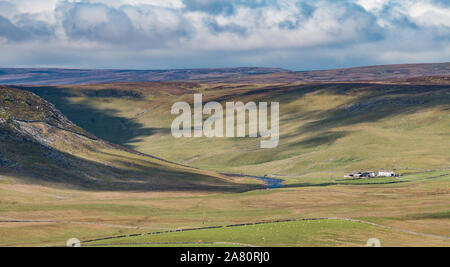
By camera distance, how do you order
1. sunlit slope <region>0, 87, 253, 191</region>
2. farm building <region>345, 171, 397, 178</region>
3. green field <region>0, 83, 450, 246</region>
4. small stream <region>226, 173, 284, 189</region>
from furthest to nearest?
farm building <region>345, 171, 397, 178</region> < small stream <region>226, 173, 284, 189</region> < sunlit slope <region>0, 87, 253, 191</region> < green field <region>0, 83, 450, 246</region>

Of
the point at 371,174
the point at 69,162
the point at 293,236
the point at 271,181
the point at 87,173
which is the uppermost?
the point at 293,236

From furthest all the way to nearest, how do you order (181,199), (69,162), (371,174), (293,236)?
(371,174) < (69,162) < (181,199) < (293,236)

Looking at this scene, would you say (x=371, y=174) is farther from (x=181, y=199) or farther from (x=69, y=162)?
(x=69, y=162)

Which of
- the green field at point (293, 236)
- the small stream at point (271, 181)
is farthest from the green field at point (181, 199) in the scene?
the small stream at point (271, 181)

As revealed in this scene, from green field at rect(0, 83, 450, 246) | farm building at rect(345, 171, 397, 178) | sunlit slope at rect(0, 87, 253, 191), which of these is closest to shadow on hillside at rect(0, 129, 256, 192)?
sunlit slope at rect(0, 87, 253, 191)

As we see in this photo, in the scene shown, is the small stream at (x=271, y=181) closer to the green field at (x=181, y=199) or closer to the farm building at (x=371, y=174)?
the green field at (x=181, y=199)

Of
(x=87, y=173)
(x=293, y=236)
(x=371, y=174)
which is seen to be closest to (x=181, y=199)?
(x=87, y=173)

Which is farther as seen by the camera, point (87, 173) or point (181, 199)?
point (87, 173)

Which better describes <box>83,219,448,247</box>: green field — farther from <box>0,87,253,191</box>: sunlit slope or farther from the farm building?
the farm building
